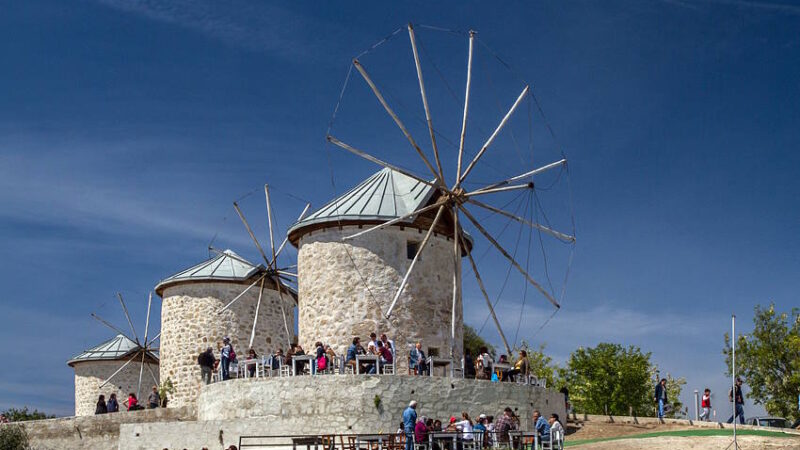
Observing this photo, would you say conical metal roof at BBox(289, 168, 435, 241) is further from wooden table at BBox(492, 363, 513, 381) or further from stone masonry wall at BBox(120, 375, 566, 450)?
stone masonry wall at BBox(120, 375, 566, 450)

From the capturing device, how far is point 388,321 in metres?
27.9

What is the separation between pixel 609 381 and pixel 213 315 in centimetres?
1943

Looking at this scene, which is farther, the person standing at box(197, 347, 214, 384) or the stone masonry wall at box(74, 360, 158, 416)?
the stone masonry wall at box(74, 360, 158, 416)

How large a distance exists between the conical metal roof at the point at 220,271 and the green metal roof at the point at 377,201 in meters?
5.53

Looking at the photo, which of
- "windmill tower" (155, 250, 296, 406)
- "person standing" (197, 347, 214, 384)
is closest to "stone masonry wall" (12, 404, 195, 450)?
"person standing" (197, 347, 214, 384)

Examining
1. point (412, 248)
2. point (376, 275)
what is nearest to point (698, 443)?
point (376, 275)

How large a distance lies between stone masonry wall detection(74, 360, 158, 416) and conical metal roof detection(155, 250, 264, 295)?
7.35 meters

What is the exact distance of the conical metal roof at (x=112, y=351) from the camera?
1657 inches

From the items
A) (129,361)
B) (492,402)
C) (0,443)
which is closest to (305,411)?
(492,402)

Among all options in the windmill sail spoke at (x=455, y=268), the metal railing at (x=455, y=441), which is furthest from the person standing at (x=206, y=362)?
the metal railing at (x=455, y=441)

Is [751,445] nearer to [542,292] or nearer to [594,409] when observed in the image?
[542,292]

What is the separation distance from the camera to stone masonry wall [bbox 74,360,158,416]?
41.5 meters

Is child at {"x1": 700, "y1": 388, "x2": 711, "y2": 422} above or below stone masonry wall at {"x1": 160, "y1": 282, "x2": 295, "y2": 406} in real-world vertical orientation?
below

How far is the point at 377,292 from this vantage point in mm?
28234
